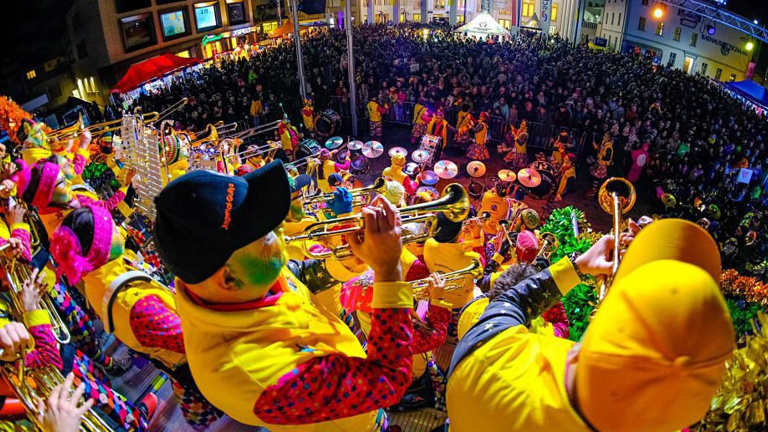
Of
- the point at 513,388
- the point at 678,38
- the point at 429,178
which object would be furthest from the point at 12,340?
the point at 678,38

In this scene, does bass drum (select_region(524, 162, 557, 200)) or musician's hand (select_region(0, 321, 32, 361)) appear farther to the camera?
bass drum (select_region(524, 162, 557, 200))

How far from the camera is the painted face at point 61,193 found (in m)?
3.96

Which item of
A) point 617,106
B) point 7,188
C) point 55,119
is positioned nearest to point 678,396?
point 7,188

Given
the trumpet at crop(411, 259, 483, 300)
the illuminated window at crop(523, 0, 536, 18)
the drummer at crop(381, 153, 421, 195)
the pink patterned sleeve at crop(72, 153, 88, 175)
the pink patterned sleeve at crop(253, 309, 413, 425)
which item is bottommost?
the drummer at crop(381, 153, 421, 195)

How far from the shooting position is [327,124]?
512 inches

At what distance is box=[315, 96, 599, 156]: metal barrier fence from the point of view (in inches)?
456

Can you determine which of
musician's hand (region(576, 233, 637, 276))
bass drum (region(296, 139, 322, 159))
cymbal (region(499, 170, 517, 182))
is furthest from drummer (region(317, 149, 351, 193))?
musician's hand (region(576, 233, 637, 276))

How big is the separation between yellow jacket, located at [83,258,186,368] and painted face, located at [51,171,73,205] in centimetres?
142

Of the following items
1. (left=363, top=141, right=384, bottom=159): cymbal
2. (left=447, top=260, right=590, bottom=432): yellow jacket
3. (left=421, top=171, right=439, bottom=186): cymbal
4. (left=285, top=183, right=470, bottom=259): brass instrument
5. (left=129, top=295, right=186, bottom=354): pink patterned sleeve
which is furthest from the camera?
(left=363, top=141, right=384, bottom=159): cymbal

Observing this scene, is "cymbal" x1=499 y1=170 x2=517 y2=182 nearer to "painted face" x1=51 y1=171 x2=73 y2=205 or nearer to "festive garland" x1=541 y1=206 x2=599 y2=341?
"festive garland" x1=541 y1=206 x2=599 y2=341

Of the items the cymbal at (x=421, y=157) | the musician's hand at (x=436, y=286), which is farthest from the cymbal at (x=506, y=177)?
the musician's hand at (x=436, y=286)

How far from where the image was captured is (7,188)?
411 centimetres

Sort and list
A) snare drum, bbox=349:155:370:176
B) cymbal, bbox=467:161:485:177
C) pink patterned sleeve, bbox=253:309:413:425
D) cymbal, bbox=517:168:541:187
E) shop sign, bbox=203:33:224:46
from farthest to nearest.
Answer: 1. shop sign, bbox=203:33:224:46
2. snare drum, bbox=349:155:370:176
3. cymbal, bbox=467:161:485:177
4. cymbal, bbox=517:168:541:187
5. pink patterned sleeve, bbox=253:309:413:425

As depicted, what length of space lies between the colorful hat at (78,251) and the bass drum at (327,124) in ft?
33.6
